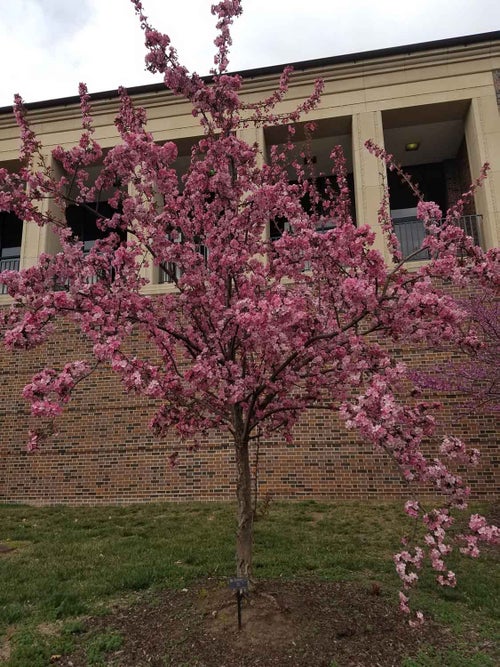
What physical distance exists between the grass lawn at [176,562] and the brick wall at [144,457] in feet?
1.66

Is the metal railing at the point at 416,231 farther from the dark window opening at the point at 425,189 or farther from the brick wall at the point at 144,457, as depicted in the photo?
the brick wall at the point at 144,457

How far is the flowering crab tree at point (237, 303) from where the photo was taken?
11.4ft

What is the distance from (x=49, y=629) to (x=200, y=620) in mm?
1271

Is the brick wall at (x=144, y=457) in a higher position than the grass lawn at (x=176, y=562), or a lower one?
higher

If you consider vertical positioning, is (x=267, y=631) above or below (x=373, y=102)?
below

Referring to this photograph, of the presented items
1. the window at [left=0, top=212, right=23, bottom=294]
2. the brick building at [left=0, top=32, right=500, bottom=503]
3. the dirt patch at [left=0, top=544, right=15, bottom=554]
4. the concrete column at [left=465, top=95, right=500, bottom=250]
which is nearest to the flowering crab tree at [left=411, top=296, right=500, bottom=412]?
the brick building at [left=0, top=32, right=500, bottom=503]

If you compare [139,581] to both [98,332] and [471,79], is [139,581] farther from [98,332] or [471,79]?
[471,79]

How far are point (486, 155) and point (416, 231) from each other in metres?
2.25

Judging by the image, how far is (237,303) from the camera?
141 inches

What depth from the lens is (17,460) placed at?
10.4m

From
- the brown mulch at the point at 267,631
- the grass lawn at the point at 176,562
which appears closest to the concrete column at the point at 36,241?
the grass lawn at the point at 176,562

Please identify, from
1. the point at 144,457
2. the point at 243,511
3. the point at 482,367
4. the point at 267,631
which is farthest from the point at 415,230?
the point at 267,631

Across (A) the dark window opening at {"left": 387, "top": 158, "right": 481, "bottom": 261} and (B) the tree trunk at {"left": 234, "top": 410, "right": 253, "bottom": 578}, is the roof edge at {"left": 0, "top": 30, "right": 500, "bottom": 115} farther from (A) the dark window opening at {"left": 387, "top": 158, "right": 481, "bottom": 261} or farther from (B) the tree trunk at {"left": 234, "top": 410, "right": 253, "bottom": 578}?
(B) the tree trunk at {"left": 234, "top": 410, "right": 253, "bottom": 578}

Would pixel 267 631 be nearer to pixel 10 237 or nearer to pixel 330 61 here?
pixel 330 61
